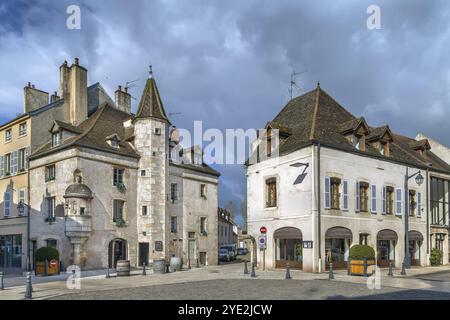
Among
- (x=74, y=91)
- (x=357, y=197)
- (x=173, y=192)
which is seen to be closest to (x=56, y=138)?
(x=74, y=91)

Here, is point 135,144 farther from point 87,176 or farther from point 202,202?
point 202,202

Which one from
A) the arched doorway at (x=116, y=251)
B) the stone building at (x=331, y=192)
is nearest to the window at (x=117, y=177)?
the arched doorway at (x=116, y=251)

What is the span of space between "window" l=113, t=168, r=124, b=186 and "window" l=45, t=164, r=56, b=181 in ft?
13.3

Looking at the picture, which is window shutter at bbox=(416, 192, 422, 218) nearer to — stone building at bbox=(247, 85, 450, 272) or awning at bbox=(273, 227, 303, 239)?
stone building at bbox=(247, 85, 450, 272)

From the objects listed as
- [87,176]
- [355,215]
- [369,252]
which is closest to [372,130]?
[355,215]

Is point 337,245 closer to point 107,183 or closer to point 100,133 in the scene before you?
point 107,183

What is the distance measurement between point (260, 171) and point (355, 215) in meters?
6.85

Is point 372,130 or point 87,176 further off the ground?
point 372,130

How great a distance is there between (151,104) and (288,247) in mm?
14507

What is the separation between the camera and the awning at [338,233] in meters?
25.9

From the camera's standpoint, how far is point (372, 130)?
31062 millimetres

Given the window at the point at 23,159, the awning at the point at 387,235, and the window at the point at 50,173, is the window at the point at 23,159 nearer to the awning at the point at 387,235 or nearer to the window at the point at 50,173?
the window at the point at 50,173

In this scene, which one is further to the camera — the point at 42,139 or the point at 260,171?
the point at 42,139

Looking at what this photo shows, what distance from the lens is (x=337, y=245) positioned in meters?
26.6
